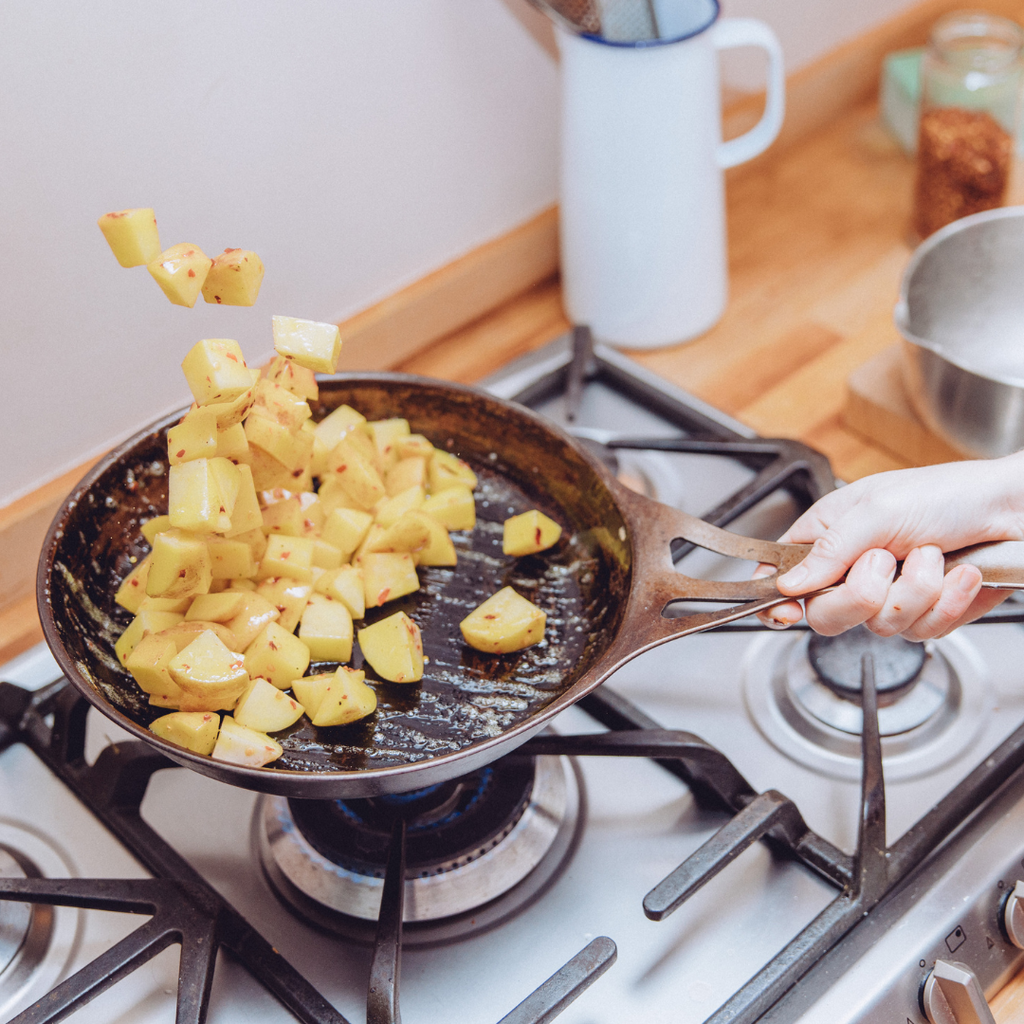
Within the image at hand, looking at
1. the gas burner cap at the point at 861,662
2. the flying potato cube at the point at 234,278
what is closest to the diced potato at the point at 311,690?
the flying potato cube at the point at 234,278

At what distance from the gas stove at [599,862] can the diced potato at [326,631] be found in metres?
0.10

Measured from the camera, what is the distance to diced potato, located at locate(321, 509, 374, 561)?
0.79 metres

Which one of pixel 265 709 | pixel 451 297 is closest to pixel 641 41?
pixel 451 297

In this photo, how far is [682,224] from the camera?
104 centimetres

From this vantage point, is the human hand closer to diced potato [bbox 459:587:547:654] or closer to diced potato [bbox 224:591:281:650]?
diced potato [bbox 459:587:547:654]

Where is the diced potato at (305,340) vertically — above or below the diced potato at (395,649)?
above

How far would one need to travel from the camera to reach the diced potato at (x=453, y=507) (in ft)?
2.68

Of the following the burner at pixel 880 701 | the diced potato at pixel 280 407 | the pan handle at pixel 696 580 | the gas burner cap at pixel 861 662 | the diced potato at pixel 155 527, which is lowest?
the burner at pixel 880 701

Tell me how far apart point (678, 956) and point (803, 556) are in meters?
0.25

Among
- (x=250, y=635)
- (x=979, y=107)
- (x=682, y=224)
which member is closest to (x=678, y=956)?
(x=250, y=635)

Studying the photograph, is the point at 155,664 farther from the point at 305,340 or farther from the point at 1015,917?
the point at 1015,917

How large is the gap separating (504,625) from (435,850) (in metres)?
0.15

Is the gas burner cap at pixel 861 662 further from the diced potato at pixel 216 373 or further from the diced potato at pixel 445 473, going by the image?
the diced potato at pixel 216 373

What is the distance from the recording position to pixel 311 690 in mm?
687
